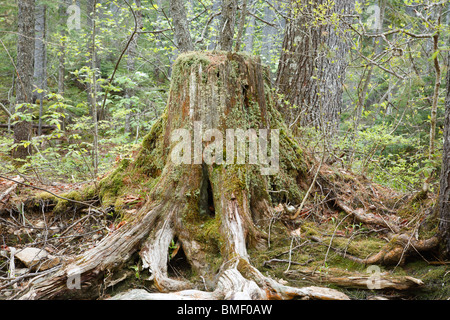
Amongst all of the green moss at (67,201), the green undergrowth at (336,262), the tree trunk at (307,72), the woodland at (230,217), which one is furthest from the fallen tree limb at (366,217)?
the green moss at (67,201)

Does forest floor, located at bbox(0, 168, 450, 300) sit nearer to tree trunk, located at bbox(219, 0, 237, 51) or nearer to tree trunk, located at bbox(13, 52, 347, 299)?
tree trunk, located at bbox(13, 52, 347, 299)

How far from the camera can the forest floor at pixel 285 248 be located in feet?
9.56

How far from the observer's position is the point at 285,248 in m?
3.54

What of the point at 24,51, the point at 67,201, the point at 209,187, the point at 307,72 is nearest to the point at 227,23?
the point at 307,72

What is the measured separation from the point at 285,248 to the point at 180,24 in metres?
5.31

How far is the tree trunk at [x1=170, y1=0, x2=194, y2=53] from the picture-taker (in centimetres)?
668

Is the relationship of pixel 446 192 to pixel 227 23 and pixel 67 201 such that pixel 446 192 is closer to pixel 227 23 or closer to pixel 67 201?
pixel 227 23

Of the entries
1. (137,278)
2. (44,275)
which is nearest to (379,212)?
(137,278)

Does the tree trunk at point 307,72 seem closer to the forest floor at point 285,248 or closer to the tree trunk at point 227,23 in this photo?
the tree trunk at point 227,23

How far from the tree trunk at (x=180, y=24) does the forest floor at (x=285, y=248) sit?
3.85m

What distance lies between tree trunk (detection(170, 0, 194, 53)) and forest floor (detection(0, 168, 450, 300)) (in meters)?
3.85

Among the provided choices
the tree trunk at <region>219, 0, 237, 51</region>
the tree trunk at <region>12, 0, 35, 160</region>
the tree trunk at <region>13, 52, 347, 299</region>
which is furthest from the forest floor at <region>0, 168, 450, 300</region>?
the tree trunk at <region>12, 0, 35, 160</region>

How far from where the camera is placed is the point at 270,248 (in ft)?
11.8
